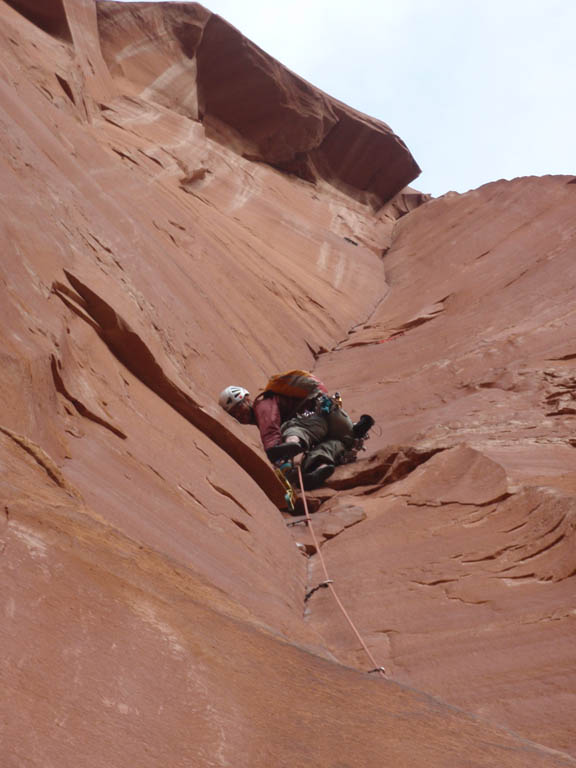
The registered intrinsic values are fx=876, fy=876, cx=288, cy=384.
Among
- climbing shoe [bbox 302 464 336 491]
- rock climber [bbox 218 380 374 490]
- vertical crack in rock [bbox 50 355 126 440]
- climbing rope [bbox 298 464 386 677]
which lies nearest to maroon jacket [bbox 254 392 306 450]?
rock climber [bbox 218 380 374 490]

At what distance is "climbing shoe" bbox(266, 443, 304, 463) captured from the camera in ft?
19.9

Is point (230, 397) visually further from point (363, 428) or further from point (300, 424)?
point (363, 428)

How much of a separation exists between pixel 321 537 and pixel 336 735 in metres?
2.85

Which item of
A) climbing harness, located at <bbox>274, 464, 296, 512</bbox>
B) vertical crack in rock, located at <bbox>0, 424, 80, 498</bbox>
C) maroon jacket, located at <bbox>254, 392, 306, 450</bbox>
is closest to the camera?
vertical crack in rock, located at <bbox>0, 424, 80, 498</bbox>

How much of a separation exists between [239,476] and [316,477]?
1.06m

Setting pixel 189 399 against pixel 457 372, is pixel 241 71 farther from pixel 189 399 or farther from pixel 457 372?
pixel 189 399

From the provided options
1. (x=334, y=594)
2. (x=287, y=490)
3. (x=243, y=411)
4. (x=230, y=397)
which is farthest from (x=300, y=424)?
(x=334, y=594)

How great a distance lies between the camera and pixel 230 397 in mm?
6305

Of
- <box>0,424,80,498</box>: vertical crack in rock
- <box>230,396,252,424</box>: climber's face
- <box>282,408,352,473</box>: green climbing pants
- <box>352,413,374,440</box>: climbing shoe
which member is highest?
<box>0,424,80,498</box>: vertical crack in rock

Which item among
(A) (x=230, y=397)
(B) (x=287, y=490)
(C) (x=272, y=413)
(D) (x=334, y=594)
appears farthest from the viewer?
(C) (x=272, y=413)

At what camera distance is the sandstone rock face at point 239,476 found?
6.29 ft

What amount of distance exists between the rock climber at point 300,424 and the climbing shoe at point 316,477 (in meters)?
0.05

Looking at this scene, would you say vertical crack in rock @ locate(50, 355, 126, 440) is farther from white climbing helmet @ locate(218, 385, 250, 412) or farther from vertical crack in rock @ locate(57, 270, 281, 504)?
white climbing helmet @ locate(218, 385, 250, 412)

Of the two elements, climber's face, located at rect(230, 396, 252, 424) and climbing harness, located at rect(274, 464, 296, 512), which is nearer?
climbing harness, located at rect(274, 464, 296, 512)
